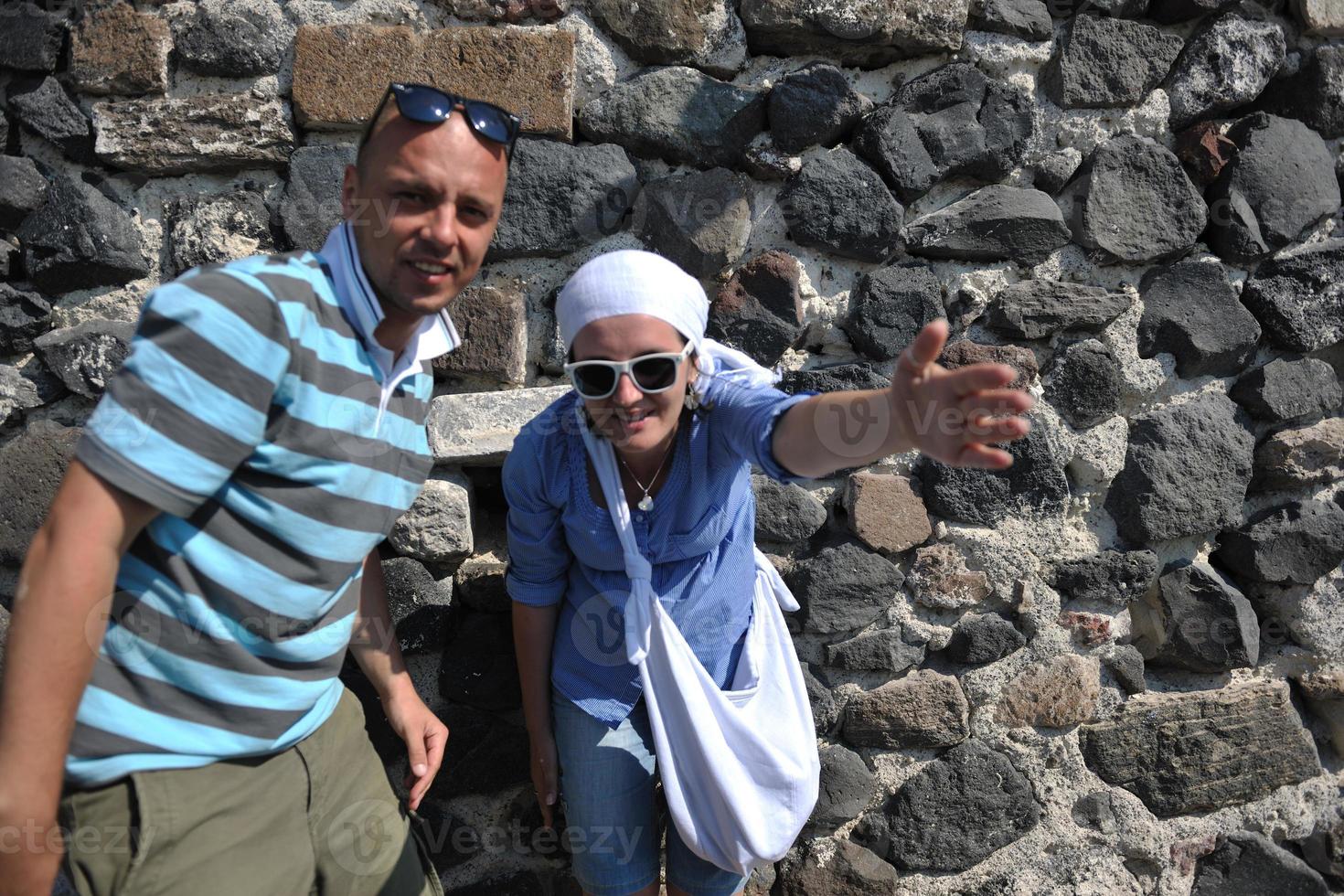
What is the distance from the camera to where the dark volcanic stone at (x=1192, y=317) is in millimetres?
2354

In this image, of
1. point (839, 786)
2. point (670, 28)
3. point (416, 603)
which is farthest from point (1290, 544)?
point (416, 603)

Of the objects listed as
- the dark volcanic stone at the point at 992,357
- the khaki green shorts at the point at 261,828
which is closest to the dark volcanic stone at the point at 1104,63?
the dark volcanic stone at the point at 992,357

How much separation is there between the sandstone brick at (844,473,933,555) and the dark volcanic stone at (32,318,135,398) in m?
1.61

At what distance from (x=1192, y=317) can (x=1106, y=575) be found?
680 mm

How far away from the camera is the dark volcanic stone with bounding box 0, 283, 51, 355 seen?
6.28ft

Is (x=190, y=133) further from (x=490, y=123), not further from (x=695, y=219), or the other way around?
(x=695, y=219)

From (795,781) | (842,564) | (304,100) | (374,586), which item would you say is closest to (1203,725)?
(842,564)

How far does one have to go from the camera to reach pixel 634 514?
69.4 inches

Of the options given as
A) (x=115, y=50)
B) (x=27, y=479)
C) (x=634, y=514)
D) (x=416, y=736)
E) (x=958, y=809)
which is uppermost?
(x=115, y=50)

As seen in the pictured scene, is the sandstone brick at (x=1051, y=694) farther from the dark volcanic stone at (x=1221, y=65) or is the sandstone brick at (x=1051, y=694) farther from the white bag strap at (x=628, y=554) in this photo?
the dark volcanic stone at (x=1221, y=65)

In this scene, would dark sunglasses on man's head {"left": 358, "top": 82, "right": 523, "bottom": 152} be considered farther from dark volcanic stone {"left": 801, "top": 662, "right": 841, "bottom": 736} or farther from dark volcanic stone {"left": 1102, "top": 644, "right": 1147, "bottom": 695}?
dark volcanic stone {"left": 1102, "top": 644, "right": 1147, "bottom": 695}

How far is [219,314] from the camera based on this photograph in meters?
1.17

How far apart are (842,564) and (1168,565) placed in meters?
0.90

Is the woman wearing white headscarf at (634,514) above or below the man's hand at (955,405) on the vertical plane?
below
